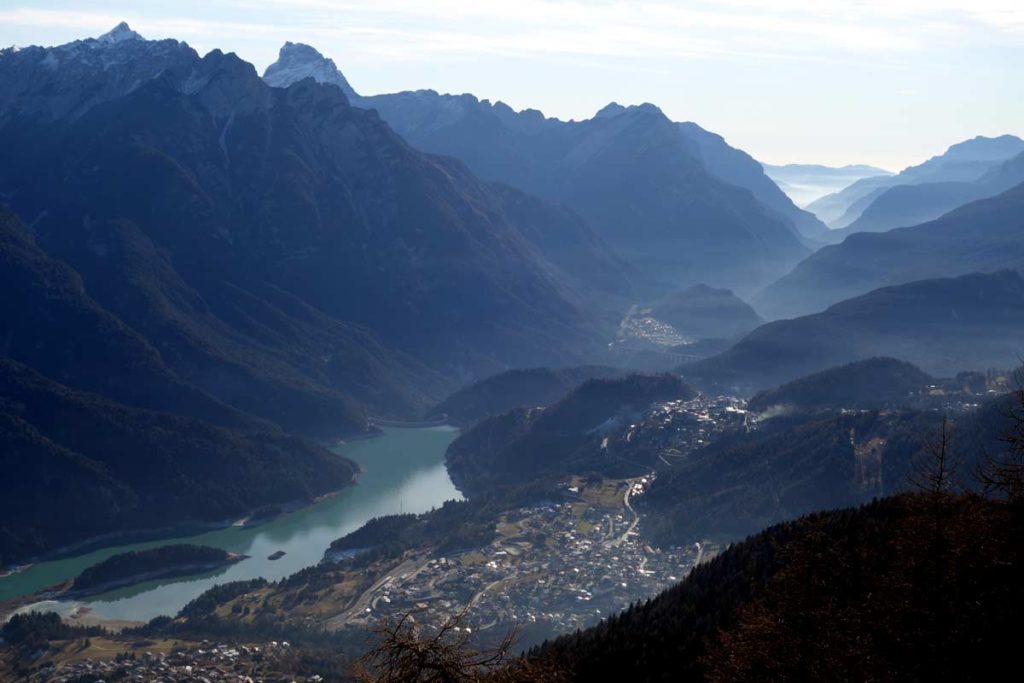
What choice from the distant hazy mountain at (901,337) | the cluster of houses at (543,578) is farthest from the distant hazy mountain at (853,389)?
the cluster of houses at (543,578)

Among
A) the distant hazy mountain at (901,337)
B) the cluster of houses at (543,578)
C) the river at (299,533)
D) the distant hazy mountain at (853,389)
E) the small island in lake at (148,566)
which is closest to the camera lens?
the cluster of houses at (543,578)

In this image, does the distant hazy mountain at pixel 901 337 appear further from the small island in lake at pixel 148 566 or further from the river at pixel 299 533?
the small island in lake at pixel 148 566

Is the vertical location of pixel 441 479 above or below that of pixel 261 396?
below

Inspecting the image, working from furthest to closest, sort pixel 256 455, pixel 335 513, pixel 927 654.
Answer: pixel 256 455 → pixel 335 513 → pixel 927 654

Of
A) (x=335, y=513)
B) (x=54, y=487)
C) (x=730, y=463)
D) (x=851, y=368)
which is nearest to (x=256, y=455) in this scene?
(x=335, y=513)

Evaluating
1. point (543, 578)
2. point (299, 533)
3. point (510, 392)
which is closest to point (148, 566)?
point (299, 533)

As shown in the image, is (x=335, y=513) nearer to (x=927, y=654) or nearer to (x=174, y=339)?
(x=174, y=339)

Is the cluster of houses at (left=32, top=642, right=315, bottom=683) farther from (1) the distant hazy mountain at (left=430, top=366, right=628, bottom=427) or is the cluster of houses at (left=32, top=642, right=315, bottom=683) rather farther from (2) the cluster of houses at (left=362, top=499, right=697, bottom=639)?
(1) the distant hazy mountain at (left=430, top=366, right=628, bottom=427)
